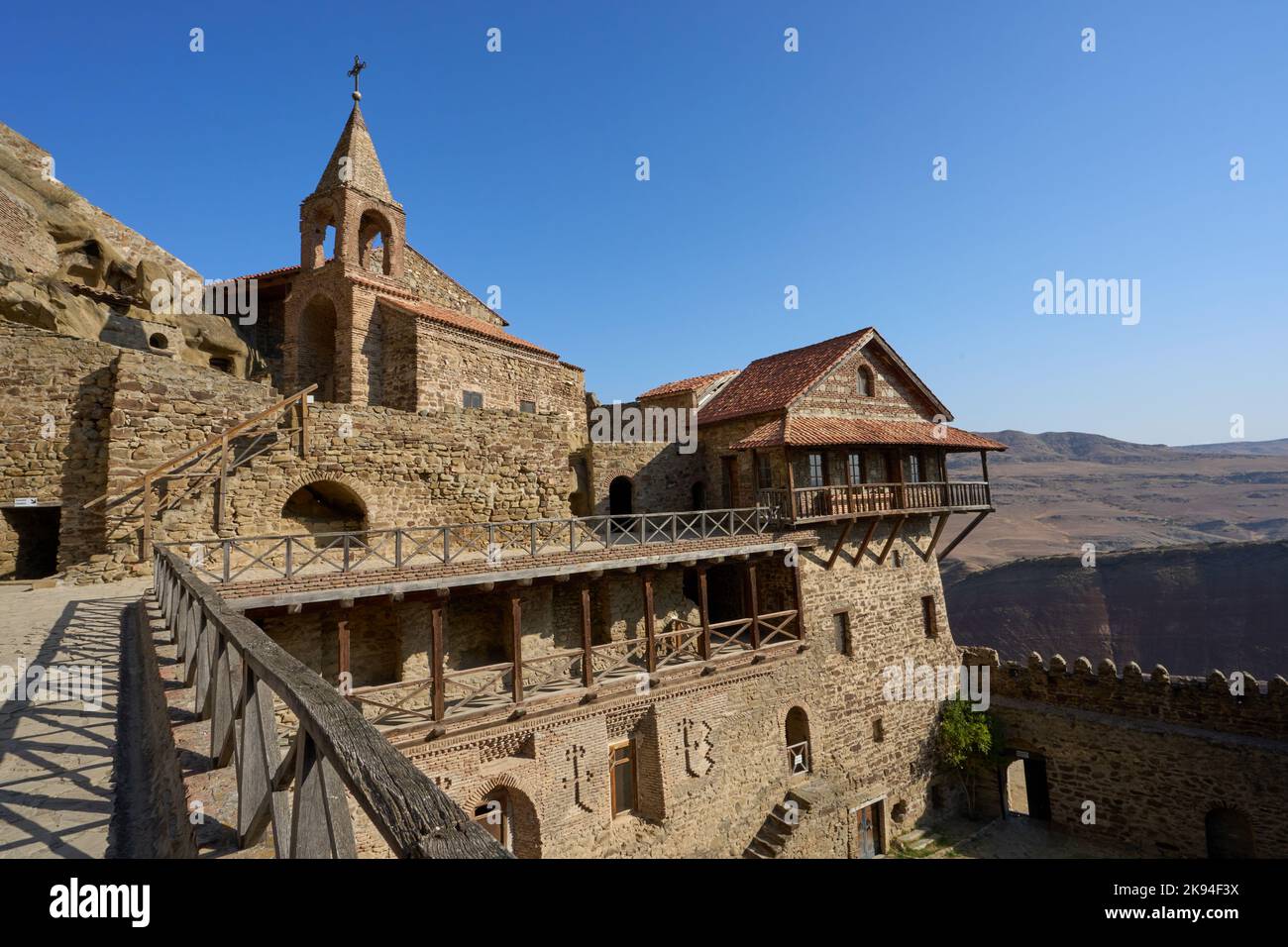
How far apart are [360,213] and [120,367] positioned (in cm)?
1126

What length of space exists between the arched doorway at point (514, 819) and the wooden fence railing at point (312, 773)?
10498 mm

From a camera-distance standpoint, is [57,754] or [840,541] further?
[840,541]

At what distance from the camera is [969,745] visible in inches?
805

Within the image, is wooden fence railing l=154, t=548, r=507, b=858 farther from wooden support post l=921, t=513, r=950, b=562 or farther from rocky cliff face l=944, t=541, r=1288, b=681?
rocky cliff face l=944, t=541, r=1288, b=681

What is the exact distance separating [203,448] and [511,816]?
10469 millimetres

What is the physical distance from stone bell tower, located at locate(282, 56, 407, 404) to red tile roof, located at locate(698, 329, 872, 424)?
11.8m

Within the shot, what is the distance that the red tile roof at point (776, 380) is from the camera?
20.5m

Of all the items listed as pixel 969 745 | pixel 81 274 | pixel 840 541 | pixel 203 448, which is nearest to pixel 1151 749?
pixel 969 745

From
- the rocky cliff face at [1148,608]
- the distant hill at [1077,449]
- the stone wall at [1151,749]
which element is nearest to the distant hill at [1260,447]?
the distant hill at [1077,449]

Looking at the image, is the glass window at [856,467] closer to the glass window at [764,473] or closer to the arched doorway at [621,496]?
the glass window at [764,473]

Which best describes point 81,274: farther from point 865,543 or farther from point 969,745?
point 969,745

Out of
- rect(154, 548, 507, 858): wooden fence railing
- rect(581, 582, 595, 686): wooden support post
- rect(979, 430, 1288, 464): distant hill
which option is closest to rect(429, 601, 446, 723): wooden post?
rect(581, 582, 595, 686): wooden support post
